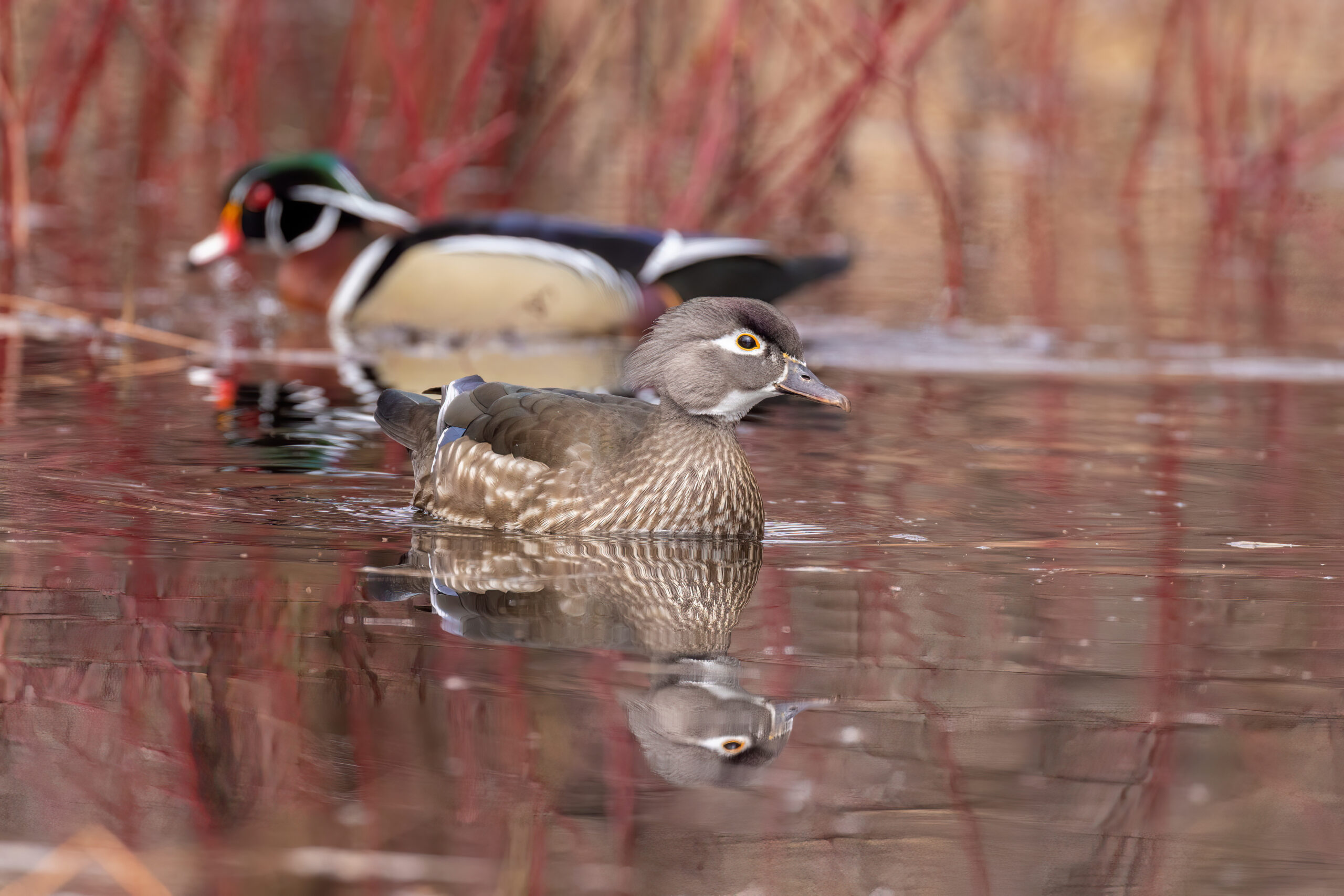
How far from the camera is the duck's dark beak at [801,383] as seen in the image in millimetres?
5320

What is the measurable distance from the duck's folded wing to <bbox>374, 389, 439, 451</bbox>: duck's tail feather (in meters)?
0.14

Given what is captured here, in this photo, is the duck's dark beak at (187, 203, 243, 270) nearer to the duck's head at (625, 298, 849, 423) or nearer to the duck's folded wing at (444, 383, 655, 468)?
the duck's folded wing at (444, 383, 655, 468)

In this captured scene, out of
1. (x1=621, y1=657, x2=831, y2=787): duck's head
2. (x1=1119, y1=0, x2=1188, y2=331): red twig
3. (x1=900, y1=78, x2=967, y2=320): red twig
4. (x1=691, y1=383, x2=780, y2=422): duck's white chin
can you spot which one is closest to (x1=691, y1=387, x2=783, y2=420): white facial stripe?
(x1=691, y1=383, x2=780, y2=422): duck's white chin

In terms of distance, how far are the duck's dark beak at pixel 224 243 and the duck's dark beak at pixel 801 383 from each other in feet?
17.5

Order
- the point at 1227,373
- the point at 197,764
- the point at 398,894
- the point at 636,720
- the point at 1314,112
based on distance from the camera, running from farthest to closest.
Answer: the point at 1314,112 < the point at 1227,373 < the point at 636,720 < the point at 197,764 < the point at 398,894

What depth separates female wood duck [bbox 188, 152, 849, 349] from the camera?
9.46 metres

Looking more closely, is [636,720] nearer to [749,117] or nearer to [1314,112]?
[749,117]

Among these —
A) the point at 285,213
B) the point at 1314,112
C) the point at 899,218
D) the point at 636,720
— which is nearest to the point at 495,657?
the point at 636,720

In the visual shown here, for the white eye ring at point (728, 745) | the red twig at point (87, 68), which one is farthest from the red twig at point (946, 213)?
the white eye ring at point (728, 745)

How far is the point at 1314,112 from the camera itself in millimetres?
15969

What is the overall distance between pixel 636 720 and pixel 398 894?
2.77ft

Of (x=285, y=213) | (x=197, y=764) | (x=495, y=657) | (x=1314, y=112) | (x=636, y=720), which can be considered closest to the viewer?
(x=197, y=764)

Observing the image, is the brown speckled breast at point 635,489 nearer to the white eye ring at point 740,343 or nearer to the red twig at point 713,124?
the white eye ring at point 740,343

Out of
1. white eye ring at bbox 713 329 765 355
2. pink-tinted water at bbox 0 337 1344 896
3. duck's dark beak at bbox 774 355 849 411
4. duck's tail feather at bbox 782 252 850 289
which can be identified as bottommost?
pink-tinted water at bbox 0 337 1344 896
